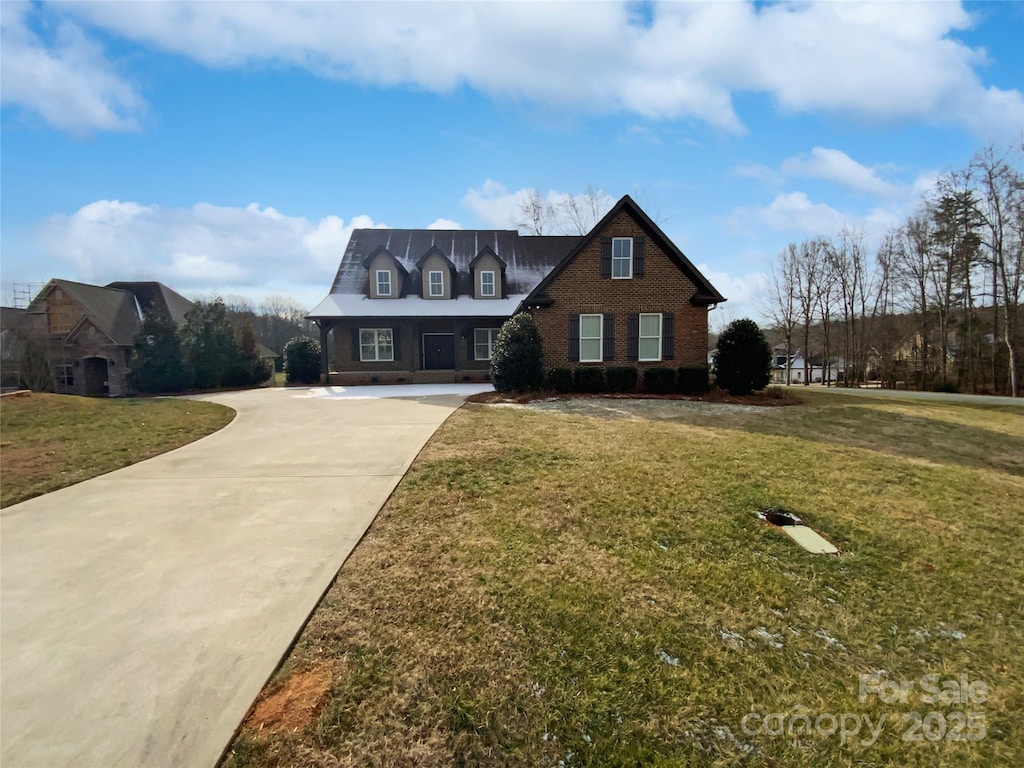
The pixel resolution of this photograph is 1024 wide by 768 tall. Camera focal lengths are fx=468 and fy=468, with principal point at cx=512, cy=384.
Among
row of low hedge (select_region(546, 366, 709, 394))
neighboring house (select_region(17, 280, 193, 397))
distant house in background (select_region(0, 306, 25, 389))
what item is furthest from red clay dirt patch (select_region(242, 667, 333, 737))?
neighboring house (select_region(17, 280, 193, 397))

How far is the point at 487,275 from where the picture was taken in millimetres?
22984

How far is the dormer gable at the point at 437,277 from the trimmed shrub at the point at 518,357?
8638 millimetres

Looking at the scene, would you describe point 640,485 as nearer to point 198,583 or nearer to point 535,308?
point 198,583

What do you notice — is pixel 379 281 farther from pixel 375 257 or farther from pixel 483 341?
pixel 483 341

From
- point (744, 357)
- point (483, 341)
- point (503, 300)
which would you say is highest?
point (503, 300)

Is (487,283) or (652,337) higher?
(487,283)

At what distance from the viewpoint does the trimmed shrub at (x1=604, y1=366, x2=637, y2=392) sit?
610 inches

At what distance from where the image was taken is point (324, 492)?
18.4 ft

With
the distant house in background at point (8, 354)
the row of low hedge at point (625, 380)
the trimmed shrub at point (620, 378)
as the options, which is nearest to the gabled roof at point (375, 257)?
the row of low hedge at point (625, 380)

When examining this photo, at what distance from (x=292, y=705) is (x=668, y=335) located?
53.1 feet

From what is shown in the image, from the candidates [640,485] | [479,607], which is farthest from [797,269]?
[479,607]

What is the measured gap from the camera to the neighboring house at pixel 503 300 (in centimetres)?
1658

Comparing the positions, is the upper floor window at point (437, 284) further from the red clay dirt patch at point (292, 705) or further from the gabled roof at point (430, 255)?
the red clay dirt patch at point (292, 705)

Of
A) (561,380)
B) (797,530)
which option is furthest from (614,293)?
(797,530)
